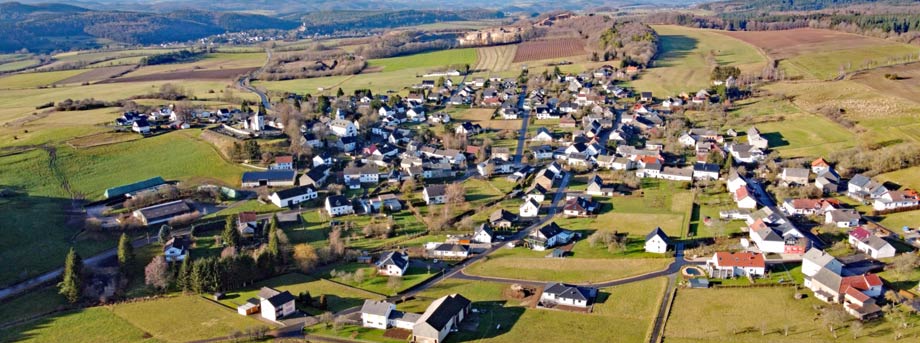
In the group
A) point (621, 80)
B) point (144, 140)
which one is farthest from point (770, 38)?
point (144, 140)

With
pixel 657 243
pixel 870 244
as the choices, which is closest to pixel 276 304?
pixel 657 243

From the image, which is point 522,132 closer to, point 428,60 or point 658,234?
point 658,234

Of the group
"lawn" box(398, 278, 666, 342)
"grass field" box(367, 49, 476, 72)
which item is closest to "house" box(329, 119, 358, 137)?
"lawn" box(398, 278, 666, 342)

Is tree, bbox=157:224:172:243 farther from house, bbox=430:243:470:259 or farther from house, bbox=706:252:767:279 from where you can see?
house, bbox=706:252:767:279

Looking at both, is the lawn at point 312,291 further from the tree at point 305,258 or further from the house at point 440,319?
the house at point 440,319

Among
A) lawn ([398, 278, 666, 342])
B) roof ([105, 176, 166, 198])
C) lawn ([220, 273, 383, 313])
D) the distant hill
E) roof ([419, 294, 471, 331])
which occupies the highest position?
the distant hill

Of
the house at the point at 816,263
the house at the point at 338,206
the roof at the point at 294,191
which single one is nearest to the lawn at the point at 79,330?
the house at the point at 338,206
